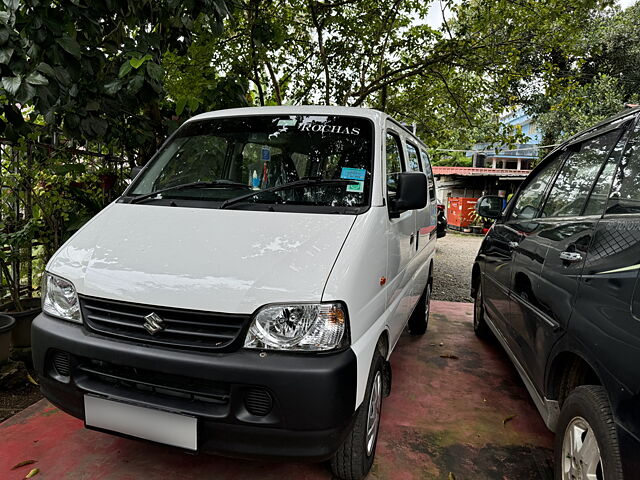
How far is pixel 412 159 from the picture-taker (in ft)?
12.2

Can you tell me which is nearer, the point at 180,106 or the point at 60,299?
the point at 60,299

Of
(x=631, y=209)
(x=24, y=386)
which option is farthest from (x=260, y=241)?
(x=24, y=386)

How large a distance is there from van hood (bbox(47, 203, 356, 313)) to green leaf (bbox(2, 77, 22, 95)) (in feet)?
2.70

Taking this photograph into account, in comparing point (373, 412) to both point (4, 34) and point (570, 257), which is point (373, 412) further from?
point (4, 34)

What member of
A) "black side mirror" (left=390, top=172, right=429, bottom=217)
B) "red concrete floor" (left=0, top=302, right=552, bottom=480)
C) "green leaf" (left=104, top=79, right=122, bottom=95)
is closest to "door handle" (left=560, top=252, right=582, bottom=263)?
"black side mirror" (left=390, top=172, right=429, bottom=217)

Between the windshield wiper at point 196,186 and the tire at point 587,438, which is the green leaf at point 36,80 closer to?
the windshield wiper at point 196,186

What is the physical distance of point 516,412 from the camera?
298 cm

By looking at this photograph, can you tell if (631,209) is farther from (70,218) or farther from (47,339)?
(70,218)

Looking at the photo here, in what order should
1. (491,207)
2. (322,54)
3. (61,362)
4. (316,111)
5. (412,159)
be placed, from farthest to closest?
(322,54) → (491,207) → (412,159) → (316,111) → (61,362)

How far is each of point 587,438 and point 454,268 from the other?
336 inches

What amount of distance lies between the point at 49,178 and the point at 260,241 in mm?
2818

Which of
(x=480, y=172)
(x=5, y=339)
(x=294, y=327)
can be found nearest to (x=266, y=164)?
(x=294, y=327)

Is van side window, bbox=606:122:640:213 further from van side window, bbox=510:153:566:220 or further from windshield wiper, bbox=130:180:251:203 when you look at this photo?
windshield wiper, bbox=130:180:251:203

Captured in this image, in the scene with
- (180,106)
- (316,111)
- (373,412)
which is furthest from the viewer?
(180,106)
